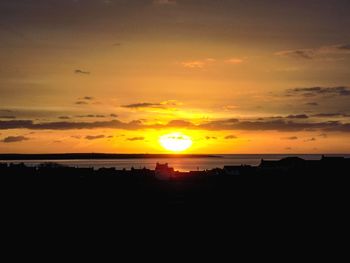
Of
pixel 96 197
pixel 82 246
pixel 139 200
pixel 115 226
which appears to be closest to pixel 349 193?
pixel 139 200

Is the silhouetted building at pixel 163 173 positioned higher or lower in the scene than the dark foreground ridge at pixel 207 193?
higher

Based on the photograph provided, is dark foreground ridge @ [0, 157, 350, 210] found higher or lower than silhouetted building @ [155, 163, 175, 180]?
lower

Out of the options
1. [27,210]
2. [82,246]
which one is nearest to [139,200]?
[27,210]

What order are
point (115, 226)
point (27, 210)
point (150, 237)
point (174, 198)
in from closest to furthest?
point (150, 237), point (115, 226), point (27, 210), point (174, 198)

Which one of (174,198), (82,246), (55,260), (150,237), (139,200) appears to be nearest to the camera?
(55,260)

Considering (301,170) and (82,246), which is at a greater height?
(301,170)

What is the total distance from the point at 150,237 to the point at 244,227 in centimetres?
627

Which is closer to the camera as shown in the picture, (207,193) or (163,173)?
(207,193)

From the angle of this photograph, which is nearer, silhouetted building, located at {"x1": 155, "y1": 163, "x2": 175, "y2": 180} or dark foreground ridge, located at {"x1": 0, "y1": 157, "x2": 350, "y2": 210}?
dark foreground ridge, located at {"x1": 0, "y1": 157, "x2": 350, "y2": 210}

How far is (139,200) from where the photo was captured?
141 ft

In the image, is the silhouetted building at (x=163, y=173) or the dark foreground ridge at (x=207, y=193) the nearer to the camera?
the dark foreground ridge at (x=207, y=193)

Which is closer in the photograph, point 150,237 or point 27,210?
point 150,237

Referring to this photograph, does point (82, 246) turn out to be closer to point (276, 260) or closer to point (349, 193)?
point (276, 260)

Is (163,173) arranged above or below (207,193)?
above
